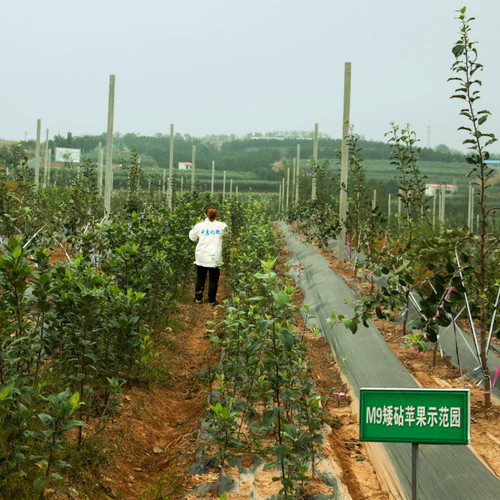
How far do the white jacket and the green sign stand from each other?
6032mm

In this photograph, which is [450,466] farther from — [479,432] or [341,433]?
[341,433]

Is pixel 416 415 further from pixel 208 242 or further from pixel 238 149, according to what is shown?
pixel 238 149

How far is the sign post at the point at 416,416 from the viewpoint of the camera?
7.85 feet

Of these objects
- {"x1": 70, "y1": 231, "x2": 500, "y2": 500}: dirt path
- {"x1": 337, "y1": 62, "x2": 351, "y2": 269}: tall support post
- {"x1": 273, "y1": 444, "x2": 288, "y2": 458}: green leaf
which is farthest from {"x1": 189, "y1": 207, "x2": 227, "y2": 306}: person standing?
{"x1": 273, "y1": 444, "x2": 288, "y2": 458}: green leaf

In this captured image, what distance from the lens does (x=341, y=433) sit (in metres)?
4.41

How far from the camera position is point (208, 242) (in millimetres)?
8469

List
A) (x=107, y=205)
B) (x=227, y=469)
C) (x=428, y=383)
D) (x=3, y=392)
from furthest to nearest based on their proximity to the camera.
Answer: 1. (x=107, y=205)
2. (x=428, y=383)
3. (x=227, y=469)
4. (x=3, y=392)

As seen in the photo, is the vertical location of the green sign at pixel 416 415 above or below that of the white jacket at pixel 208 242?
below

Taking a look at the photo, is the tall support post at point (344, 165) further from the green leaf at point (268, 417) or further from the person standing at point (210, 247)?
the green leaf at point (268, 417)

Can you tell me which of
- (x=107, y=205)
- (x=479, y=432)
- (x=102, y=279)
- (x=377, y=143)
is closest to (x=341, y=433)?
(x=479, y=432)

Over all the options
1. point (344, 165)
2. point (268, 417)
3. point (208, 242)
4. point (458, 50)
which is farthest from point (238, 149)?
point (268, 417)

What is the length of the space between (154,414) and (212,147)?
96.3 meters

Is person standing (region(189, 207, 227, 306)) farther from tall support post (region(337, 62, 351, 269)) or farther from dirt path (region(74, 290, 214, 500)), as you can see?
tall support post (region(337, 62, 351, 269))

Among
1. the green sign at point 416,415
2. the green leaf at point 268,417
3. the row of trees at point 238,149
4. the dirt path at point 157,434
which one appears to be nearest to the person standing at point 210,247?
the dirt path at point 157,434
